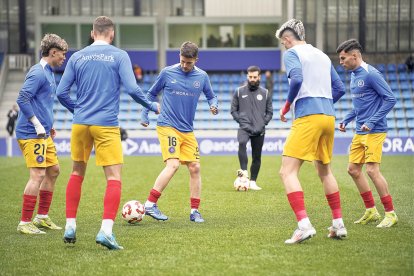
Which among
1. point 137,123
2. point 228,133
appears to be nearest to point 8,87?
point 137,123

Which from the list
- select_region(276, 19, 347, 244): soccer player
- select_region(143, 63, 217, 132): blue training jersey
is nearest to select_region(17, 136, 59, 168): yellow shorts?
select_region(143, 63, 217, 132): blue training jersey

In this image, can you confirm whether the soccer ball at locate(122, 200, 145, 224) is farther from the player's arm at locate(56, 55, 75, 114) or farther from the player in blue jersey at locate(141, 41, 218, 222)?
the player's arm at locate(56, 55, 75, 114)

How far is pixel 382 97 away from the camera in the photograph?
9.09 m

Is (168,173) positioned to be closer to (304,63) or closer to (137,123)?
(304,63)

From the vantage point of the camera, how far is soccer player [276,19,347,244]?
25.3ft

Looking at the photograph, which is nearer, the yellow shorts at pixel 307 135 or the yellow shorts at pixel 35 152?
the yellow shorts at pixel 307 135

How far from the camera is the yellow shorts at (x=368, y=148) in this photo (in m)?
9.23

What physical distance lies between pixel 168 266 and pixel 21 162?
17002 millimetres

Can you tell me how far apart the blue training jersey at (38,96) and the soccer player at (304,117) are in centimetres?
287

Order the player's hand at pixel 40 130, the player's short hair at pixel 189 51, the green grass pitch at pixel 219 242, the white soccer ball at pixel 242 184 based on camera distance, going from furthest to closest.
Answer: the white soccer ball at pixel 242 184, the player's short hair at pixel 189 51, the player's hand at pixel 40 130, the green grass pitch at pixel 219 242

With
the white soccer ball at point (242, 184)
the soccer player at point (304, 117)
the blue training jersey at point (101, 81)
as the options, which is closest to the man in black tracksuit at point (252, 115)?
the white soccer ball at point (242, 184)

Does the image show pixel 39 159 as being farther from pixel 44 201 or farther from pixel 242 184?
pixel 242 184

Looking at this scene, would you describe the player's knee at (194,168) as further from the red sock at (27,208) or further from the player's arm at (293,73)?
the player's arm at (293,73)

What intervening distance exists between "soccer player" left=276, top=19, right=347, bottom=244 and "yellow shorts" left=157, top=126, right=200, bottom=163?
7.45ft
